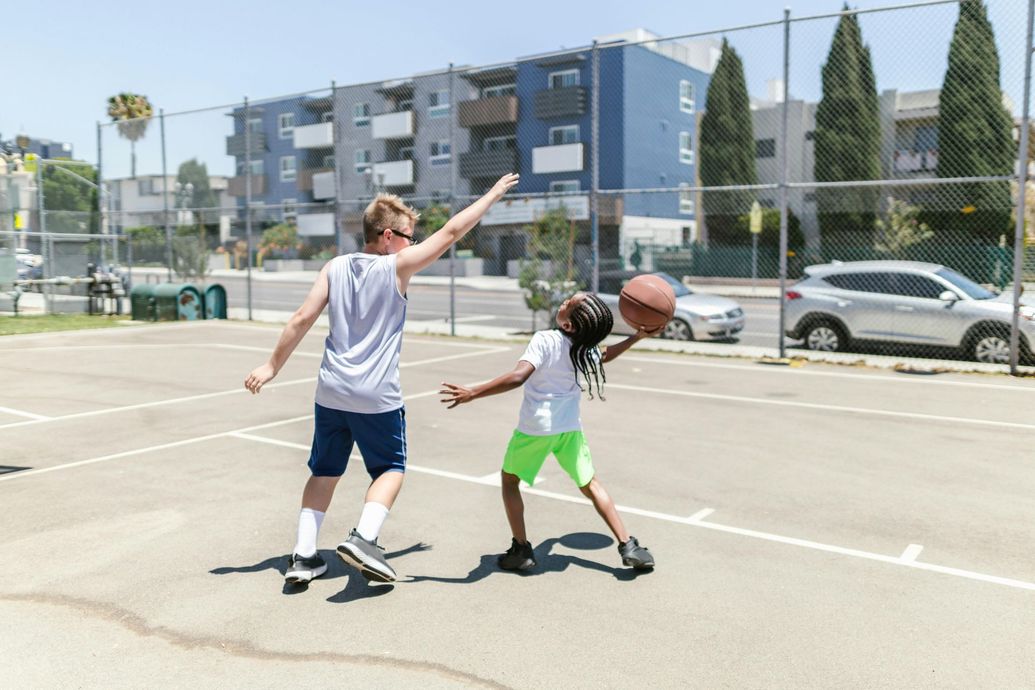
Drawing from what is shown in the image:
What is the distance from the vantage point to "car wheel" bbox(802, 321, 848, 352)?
14.7m

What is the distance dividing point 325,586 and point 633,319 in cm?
217

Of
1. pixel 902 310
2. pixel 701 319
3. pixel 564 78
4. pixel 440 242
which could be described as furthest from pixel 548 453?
pixel 564 78

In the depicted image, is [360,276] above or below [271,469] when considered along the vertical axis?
above

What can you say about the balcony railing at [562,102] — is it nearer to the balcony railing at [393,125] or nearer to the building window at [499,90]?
the building window at [499,90]

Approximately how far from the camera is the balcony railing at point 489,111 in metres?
48.2

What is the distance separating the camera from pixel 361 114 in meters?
55.0

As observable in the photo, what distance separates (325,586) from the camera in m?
4.67

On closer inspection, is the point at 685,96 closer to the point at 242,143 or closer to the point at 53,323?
the point at 242,143

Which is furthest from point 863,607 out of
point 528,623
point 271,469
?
point 271,469

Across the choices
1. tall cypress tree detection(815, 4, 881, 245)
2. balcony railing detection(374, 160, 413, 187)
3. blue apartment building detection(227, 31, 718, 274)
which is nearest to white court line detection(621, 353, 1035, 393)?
tall cypress tree detection(815, 4, 881, 245)

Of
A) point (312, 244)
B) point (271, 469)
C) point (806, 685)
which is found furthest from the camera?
point (312, 244)

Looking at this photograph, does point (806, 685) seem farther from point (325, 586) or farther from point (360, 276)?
point (360, 276)

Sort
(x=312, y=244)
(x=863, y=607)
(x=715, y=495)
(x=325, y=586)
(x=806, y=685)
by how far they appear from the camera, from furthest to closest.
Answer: (x=312, y=244) < (x=715, y=495) < (x=325, y=586) < (x=863, y=607) < (x=806, y=685)

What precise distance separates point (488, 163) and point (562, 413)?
149 feet
